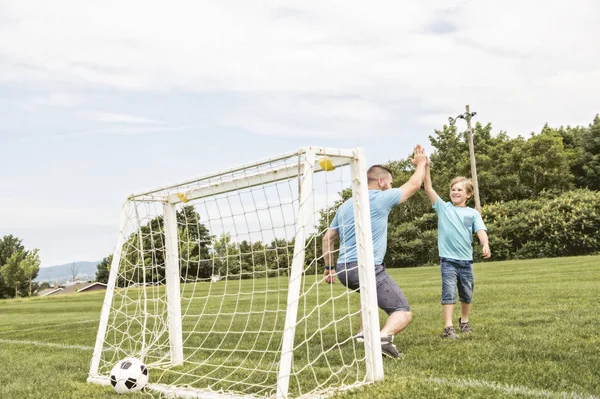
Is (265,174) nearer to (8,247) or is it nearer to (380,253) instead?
(380,253)

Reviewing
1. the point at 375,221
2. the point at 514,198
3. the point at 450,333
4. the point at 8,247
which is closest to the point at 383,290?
the point at 375,221

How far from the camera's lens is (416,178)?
517 centimetres

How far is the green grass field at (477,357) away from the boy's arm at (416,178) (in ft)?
4.49

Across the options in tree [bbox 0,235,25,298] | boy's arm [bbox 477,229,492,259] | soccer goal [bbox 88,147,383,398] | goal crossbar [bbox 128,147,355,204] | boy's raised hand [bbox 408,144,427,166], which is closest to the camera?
soccer goal [bbox 88,147,383,398]

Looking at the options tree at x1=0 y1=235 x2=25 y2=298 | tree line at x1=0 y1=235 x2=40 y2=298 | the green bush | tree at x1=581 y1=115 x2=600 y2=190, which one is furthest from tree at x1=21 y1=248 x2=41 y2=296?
tree at x1=581 y1=115 x2=600 y2=190

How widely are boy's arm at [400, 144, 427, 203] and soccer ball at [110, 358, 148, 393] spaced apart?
97.6 inches

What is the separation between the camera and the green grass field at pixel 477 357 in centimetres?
406

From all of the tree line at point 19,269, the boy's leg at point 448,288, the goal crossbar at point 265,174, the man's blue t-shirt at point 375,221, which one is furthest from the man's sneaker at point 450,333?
the tree line at point 19,269

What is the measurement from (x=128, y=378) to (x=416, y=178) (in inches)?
110

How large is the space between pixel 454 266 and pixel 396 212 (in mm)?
33275

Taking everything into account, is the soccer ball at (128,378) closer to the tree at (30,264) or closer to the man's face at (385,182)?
the man's face at (385,182)

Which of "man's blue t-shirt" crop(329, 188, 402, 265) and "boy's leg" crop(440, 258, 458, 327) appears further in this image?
"boy's leg" crop(440, 258, 458, 327)

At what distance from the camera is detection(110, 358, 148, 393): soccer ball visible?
187 inches

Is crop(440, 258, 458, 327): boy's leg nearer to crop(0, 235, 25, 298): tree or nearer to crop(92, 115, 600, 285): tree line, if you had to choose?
crop(92, 115, 600, 285): tree line
